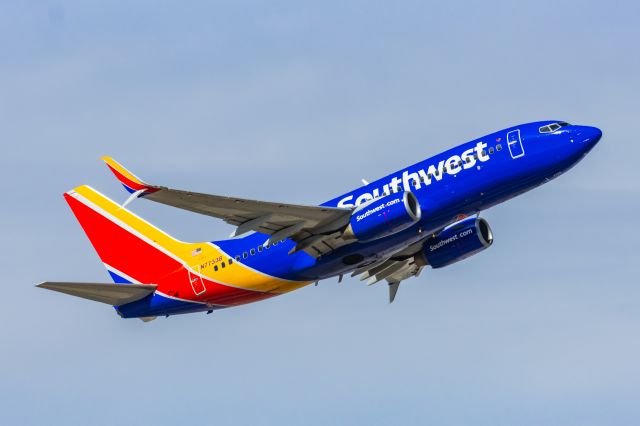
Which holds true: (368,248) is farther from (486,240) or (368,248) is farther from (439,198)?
(486,240)

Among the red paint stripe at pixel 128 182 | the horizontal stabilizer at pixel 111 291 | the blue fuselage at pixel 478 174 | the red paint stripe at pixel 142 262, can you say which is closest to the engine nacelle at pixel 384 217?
the blue fuselage at pixel 478 174

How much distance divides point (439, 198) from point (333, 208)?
185 inches

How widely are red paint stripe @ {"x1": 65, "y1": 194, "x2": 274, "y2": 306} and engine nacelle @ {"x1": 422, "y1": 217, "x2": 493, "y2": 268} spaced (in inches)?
349

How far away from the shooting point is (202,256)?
5856 centimetres

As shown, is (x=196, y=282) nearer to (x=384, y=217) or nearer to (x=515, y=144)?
(x=384, y=217)

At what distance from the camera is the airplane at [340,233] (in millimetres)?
51625

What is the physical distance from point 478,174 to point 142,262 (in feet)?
60.9

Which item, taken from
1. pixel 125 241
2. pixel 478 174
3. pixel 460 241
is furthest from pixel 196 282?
pixel 478 174

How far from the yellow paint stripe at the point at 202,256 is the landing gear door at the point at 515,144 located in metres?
11.6

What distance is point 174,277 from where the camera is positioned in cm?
5869

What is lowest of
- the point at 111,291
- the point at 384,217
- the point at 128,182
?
the point at 384,217

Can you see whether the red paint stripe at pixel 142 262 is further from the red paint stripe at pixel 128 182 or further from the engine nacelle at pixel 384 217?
the red paint stripe at pixel 128 182

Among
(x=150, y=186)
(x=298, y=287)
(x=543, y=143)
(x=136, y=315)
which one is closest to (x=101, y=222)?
(x=136, y=315)

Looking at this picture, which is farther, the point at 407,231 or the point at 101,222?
the point at 101,222
